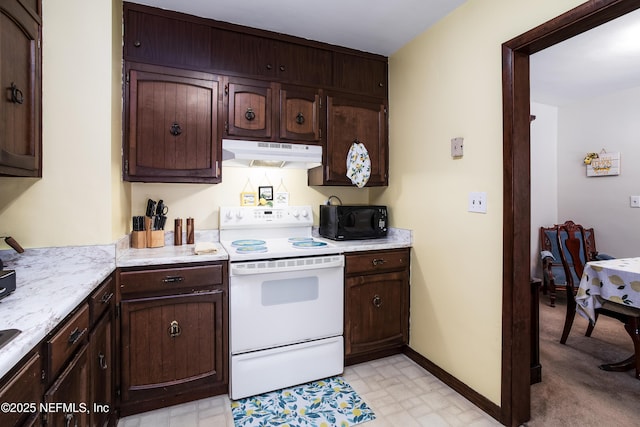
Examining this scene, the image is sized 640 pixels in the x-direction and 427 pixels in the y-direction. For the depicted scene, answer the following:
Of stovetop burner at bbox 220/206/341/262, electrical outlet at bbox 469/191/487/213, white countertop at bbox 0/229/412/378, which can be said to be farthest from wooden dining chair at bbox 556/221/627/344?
stovetop burner at bbox 220/206/341/262

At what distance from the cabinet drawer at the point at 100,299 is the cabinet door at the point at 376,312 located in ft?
4.52

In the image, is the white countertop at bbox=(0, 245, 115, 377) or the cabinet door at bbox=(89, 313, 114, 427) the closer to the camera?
the white countertop at bbox=(0, 245, 115, 377)

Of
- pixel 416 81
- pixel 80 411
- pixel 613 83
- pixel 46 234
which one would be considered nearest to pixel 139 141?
pixel 46 234


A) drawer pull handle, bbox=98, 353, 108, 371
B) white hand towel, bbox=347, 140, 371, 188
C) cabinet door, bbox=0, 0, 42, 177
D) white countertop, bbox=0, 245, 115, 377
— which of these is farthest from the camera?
white hand towel, bbox=347, 140, 371, 188

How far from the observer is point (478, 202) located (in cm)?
184

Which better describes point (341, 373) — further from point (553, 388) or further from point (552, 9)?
point (552, 9)

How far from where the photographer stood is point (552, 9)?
4.76ft

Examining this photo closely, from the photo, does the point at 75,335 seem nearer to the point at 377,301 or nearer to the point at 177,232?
the point at 177,232

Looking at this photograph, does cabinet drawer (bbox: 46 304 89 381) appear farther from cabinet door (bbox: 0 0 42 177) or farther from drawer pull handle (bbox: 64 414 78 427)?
cabinet door (bbox: 0 0 42 177)

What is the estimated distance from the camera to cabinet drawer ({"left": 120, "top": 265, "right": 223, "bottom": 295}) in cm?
167

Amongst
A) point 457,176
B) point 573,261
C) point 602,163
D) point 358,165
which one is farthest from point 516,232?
point 602,163

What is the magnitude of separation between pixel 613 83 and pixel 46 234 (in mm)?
5037

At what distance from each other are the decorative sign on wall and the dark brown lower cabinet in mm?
3062

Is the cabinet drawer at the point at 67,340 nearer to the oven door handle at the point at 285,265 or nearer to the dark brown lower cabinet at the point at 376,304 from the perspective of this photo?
the oven door handle at the point at 285,265
